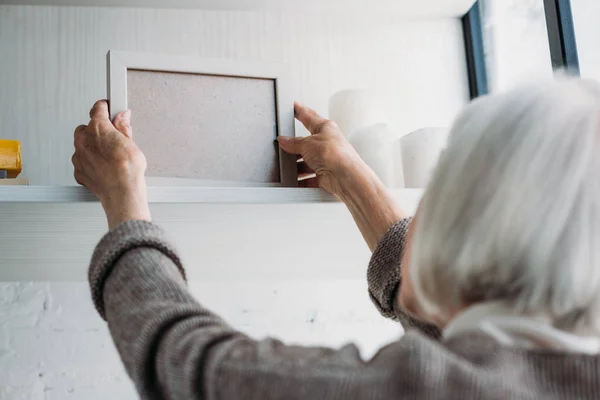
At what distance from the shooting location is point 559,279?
0.50 meters

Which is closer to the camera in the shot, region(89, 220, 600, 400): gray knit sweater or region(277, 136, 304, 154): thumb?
region(89, 220, 600, 400): gray knit sweater

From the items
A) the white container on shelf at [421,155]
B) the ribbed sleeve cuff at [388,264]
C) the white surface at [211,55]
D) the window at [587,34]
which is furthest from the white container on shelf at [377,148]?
the window at [587,34]

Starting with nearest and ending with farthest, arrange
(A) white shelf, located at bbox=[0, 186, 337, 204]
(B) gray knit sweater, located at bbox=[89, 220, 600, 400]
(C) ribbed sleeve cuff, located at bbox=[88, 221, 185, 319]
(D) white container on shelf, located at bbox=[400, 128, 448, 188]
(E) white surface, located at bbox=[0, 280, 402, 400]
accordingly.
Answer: (B) gray knit sweater, located at bbox=[89, 220, 600, 400], (C) ribbed sleeve cuff, located at bbox=[88, 221, 185, 319], (A) white shelf, located at bbox=[0, 186, 337, 204], (D) white container on shelf, located at bbox=[400, 128, 448, 188], (E) white surface, located at bbox=[0, 280, 402, 400]

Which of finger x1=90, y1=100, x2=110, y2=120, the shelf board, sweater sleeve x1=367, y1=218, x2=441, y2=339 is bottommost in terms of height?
sweater sleeve x1=367, y1=218, x2=441, y2=339

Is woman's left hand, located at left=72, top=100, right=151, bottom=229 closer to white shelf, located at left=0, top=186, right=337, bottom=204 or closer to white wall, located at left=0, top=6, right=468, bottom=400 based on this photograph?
white shelf, located at left=0, top=186, right=337, bottom=204

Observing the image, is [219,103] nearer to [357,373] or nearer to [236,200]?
[236,200]

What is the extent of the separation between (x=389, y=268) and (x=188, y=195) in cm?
27

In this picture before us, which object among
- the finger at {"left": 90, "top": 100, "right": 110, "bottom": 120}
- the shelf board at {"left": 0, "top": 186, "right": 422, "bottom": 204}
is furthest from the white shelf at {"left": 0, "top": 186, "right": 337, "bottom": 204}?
the finger at {"left": 90, "top": 100, "right": 110, "bottom": 120}

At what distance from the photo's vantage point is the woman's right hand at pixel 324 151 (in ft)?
2.90

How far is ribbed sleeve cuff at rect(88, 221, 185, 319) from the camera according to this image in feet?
2.13

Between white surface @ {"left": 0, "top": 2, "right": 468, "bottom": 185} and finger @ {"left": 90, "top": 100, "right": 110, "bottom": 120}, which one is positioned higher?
white surface @ {"left": 0, "top": 2, "right": 468, "bottom": 185}

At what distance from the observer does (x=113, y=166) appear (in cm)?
78

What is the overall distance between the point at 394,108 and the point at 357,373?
888 mm

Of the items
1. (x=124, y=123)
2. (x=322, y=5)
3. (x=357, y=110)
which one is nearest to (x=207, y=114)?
(x=124, y=123)
